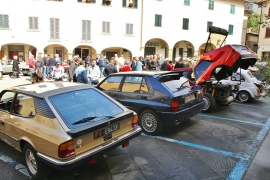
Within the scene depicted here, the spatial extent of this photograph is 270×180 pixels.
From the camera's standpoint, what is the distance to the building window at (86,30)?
23.1 metres

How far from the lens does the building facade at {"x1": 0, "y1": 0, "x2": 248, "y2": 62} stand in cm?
2153

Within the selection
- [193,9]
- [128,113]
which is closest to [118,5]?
[193,9]

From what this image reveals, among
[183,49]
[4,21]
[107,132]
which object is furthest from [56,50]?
[107,132]

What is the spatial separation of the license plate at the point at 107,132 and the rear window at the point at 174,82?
1997mm

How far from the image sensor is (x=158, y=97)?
523 centimetres

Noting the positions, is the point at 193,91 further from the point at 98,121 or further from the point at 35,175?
the point at 35,175

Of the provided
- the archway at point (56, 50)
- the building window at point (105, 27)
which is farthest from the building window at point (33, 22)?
the building window at point (105, 27)

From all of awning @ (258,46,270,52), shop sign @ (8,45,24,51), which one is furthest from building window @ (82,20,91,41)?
awning @ (258,46,270,52)

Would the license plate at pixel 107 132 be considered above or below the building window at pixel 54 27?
below

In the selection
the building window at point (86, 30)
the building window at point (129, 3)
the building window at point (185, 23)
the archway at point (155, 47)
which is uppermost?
the building window at point (129, 3)

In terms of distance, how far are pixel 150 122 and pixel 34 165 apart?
9.05 feet

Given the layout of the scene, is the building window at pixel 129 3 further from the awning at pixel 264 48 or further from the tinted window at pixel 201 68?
the tinted window at pixel 201 68

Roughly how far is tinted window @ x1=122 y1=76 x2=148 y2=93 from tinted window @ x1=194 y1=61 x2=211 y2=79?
2.68 m

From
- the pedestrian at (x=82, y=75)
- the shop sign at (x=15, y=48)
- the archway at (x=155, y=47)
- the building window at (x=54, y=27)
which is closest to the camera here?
the pedestrian at (x=82, y=75)
